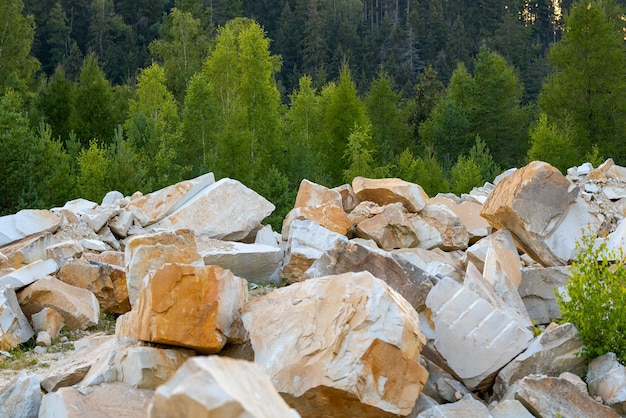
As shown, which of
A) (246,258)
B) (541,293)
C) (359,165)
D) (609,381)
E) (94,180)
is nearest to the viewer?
(609,381)

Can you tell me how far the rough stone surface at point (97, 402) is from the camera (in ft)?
19.6

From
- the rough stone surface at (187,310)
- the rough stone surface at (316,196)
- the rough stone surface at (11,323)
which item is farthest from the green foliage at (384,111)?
the rough stone surface at (187,310)

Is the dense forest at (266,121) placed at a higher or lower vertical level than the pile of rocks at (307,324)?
lower

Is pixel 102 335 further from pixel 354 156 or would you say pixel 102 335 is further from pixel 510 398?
pixel 354 156

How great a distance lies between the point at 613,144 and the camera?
111 feet

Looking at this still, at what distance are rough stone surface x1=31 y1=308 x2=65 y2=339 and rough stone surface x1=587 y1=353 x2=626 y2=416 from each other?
216 inches

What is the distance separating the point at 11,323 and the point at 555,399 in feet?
18.1

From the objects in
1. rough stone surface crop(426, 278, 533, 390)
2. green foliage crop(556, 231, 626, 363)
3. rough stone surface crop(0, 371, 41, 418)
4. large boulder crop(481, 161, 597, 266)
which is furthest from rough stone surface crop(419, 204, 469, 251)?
rough stone surface crop(0, 371, 41, 418)

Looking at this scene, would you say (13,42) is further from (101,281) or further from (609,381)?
(609,381)

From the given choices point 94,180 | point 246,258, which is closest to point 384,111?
point 94,180

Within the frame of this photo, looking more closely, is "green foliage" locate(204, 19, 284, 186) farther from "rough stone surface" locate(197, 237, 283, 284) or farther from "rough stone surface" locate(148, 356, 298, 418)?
"rough stone surface" locate(148, 356, 298, 418)

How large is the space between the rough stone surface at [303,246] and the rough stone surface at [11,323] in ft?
11.2

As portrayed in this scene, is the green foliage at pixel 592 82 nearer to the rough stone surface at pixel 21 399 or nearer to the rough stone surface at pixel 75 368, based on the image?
the rough stone surface at pixel 75 368

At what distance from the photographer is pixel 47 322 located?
904 cm
